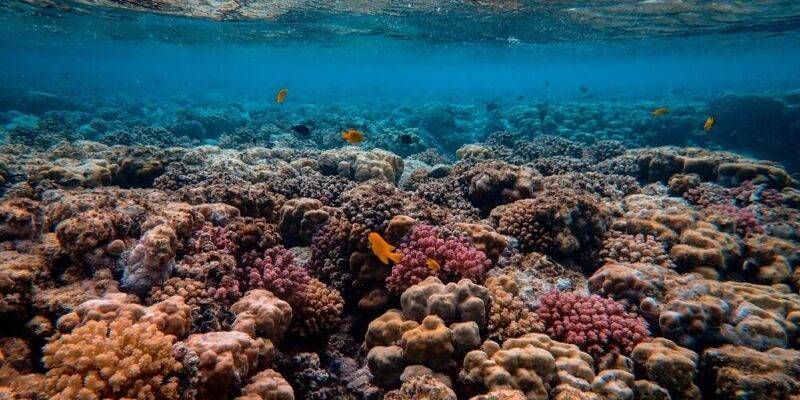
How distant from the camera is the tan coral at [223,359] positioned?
3.38 m

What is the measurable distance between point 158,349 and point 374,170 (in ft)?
26.9

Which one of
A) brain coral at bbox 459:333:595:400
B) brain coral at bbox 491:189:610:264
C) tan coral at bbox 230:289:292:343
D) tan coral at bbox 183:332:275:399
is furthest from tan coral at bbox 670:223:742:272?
tan coral at bbox 183:332:275:399

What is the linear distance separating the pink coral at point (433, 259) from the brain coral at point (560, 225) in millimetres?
1521

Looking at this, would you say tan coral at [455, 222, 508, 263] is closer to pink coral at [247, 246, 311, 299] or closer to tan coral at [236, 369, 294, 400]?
pink coral at [247, 246, 311, 299]

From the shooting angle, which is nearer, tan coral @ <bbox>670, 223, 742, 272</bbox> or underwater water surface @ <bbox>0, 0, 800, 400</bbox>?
underwater water surface @ <bbox>0, 0, 800, 400</bbox>

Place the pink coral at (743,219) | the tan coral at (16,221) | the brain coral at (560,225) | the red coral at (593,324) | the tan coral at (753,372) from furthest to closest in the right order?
1. the pink coral at (743,219)
2. the brain coral at (560,225)
3. the tan coral at (16,221)
4. the red coral at (593,324)
5. the tan coral at (753,372)

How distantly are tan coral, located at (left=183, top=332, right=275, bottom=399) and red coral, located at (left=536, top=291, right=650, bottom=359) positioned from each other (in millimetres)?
3698

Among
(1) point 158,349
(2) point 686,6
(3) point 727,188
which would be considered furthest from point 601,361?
(2) point 686,6

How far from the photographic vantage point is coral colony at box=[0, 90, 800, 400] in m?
3.61

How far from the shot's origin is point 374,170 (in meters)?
11.0

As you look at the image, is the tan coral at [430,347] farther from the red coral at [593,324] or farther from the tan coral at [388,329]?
the red coral at [593,324]

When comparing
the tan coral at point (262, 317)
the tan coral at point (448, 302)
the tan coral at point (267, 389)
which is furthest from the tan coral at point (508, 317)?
the tan coral at point (262, 317)

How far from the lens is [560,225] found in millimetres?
7016

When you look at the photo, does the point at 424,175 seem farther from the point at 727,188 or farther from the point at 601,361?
the point at 727,188
